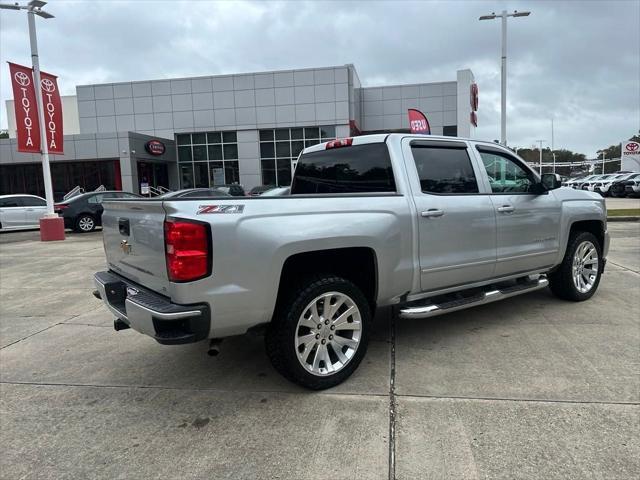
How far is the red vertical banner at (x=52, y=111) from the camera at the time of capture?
Answer: 1512 cm

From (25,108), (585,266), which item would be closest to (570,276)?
(585,266)

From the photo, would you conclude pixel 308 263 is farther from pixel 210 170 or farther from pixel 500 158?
pixel 210 170

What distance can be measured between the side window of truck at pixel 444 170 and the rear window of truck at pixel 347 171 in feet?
0.99

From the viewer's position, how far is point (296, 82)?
2972 cm

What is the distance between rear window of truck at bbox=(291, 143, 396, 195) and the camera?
4.30 metres

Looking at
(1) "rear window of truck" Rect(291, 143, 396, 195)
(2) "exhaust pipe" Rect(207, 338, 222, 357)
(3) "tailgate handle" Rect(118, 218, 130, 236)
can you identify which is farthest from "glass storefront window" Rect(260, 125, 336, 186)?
(2) "exhaust pipe" Rect(207, 338, 222, 357)

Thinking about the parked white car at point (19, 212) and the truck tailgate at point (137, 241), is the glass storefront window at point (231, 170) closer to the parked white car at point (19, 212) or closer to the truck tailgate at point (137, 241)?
the parked white car at point (19, 212)

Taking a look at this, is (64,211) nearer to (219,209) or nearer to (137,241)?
(137,241)

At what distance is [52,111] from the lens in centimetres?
1534

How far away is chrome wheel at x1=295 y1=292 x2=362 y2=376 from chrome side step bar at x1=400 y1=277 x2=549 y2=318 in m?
0.54

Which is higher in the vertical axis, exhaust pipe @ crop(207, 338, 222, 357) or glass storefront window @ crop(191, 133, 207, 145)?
glass storefront window @ crop(191, 133, 207, 145)

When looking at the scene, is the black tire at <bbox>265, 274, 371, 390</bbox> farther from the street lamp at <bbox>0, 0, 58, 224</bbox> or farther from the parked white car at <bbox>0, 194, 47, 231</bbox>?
the parked white car at <bbox>0, 194, 47, 231</bbox>

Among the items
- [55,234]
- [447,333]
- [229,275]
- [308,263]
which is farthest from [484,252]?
[55,234]

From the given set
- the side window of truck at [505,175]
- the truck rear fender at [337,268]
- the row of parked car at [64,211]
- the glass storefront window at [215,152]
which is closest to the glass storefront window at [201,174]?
the glass storefront window at [215,152]
